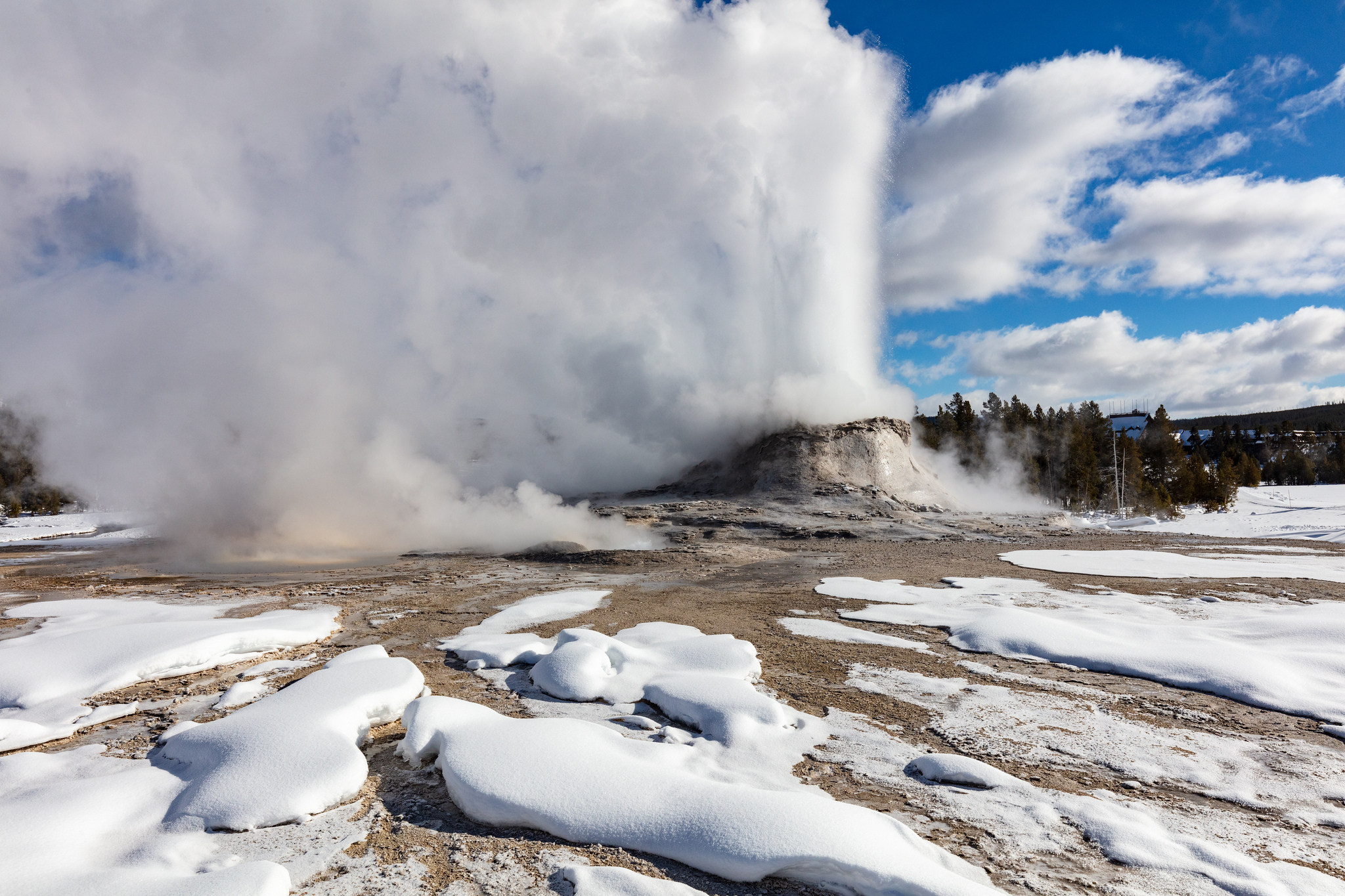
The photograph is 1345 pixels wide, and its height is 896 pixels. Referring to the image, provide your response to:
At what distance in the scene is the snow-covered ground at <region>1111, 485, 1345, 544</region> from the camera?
65.9ft

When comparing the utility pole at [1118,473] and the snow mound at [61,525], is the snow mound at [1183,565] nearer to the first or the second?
the utility pole at [1118,473]

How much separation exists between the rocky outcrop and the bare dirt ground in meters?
8.83

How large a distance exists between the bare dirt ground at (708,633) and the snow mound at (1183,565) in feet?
2.03

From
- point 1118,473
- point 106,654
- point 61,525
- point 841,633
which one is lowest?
point 61,525

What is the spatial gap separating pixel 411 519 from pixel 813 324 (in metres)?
18.6

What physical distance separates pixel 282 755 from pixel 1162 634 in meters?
8.55

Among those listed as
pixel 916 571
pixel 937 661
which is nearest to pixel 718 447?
pixel 916 571

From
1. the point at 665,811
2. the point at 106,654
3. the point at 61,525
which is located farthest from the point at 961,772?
the point at 61,525

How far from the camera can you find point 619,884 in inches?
106

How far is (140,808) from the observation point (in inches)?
129

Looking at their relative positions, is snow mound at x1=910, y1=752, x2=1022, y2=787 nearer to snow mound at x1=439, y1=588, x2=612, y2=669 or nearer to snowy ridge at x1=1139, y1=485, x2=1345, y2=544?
snow mound at x1=439, y1=588, x2=612, y2=669

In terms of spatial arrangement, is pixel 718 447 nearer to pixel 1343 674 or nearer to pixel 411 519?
pixel 411 519

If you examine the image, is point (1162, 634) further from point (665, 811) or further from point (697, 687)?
point (665, 811)

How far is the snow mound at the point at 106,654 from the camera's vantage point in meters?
4.90
